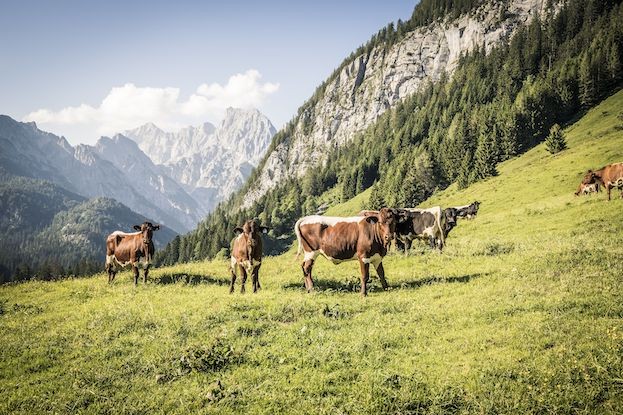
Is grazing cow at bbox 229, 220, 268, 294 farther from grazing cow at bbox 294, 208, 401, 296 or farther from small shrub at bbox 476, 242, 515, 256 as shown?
small shrub at bbox 476, 242, 515, 256

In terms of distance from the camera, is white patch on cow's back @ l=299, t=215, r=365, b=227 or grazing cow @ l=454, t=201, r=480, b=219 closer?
white patch on cow's back @ l=299, t=215, r=365, b=227

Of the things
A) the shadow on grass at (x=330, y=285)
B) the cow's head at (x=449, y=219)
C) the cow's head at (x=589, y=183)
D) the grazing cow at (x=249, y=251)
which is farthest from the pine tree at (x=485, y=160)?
the grazing cow at (x=249, y=251)

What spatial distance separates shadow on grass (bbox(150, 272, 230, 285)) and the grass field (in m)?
1.24

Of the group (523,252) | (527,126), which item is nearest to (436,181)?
(527,126)

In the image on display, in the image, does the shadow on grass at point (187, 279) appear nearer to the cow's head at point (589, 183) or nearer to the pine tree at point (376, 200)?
the cow's head at point (589, 183)

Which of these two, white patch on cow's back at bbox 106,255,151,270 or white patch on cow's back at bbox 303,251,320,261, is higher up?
white patch on cow's back at bbox 303,251,320,261

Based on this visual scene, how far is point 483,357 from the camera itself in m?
8.83

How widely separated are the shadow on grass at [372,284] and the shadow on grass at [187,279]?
4.91 metres

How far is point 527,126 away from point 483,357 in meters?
102

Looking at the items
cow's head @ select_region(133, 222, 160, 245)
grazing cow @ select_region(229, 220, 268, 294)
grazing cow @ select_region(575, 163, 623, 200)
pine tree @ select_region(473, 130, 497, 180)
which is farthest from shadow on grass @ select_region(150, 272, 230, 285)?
pine tree @ select_region(473, 130, 497, 180)

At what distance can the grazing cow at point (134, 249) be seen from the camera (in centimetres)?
2027

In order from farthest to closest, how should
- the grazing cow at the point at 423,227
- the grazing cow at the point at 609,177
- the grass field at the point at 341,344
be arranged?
the grazing cow at the point at 609,177 → the grazing cow at the point at 423,227 → the grass field at the point at 341,344

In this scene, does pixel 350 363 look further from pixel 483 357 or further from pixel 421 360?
pixel 483 357

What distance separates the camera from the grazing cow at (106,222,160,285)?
2027 cm
